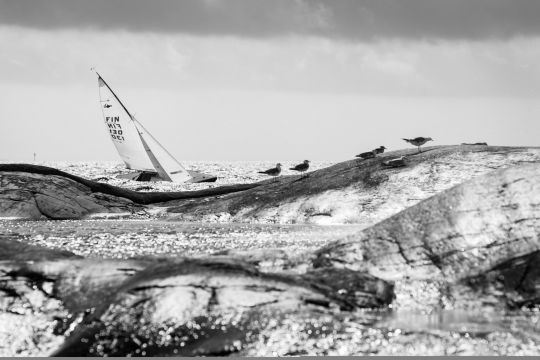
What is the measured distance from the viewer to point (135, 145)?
58.4 meters

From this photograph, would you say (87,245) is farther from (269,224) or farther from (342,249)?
(342,249)

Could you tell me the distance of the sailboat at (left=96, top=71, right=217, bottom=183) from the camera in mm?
56219

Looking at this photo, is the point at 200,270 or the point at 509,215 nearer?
the point at 200,270

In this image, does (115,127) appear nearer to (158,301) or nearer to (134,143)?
(134,143)

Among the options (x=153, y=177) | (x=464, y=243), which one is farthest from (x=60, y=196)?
(x=153, y=177)

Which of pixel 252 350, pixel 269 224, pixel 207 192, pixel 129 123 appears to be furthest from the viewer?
pixel 129 123

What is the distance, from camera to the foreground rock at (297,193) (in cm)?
2052

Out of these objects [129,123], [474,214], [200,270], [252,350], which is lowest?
[252,350]

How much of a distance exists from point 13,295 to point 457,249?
6.26 m

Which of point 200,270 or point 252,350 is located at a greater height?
point 200,270

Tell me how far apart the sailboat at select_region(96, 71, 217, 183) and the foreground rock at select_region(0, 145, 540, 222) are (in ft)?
99.9

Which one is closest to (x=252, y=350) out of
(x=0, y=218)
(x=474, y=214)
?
(x=474, y=214)

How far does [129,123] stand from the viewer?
57.2 metres

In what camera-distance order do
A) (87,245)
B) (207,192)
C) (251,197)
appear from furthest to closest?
(207,192) → (251,197) → (87,245)
